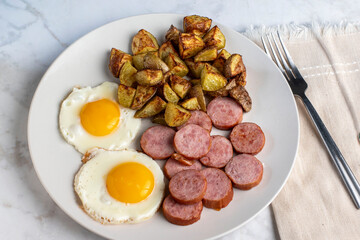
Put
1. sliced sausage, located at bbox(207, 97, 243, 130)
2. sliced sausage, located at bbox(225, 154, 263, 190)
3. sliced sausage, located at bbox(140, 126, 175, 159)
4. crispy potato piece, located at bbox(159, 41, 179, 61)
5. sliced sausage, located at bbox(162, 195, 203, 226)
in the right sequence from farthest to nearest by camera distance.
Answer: crispy potato piece, located at bbox(159, 41, 179, 61), sliced sausage, located at bbox(207, 97, 243, 130), sliced sausage, located at bbox(140, 126, 175, 159), sliced sausage, located at bbox(225, 154, 263, 190), sliced sausage, located at bbox(162, 195, 203, 226)

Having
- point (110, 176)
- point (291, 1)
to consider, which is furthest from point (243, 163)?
point (291, 1)

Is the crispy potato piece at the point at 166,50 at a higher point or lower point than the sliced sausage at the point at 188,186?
higher

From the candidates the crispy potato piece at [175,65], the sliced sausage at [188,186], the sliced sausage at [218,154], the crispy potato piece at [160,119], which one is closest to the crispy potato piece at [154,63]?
the crispy potato piece at [175,65]

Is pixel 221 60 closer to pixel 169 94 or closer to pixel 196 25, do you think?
pixel 196 25

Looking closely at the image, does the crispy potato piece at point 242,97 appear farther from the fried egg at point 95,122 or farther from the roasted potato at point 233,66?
the fried egg at point 95,122

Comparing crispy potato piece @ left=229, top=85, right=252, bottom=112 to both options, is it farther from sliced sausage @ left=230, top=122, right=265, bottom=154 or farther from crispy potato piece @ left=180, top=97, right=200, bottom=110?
crispy potato piece @ left=180, top=97, right=200, bottom=110

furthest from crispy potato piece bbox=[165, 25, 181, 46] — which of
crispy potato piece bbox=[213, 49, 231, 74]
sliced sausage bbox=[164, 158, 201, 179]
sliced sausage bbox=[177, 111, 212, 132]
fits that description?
sliced sausage bbox=[164, 158, 201, 179]

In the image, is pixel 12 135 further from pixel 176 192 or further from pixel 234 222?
pixel 234 222

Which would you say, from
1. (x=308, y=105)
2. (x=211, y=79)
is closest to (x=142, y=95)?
(x=211, y=79)
